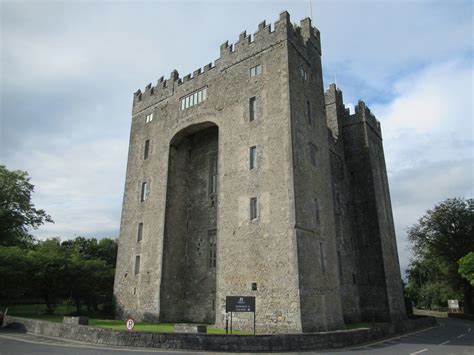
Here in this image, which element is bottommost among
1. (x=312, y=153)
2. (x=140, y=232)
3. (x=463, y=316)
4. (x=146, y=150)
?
(x=463, y=316)

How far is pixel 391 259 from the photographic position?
32094mm

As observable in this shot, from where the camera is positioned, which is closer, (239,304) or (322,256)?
(239,304)

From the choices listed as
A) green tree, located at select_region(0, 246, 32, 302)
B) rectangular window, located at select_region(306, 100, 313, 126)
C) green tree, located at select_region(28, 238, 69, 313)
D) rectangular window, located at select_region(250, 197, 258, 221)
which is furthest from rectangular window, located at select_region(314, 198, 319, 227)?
green tree, located at select_region(0, 246, 32, 302)

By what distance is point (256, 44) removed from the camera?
25.7 metres

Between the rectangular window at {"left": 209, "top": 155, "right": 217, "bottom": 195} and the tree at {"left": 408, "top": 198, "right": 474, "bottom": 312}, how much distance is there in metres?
35.5

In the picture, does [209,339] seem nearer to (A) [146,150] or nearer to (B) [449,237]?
(A) [146,150]

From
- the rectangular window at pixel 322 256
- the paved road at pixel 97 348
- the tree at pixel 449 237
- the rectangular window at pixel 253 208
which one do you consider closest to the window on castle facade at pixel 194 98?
the rectangular window at pixel 253 208

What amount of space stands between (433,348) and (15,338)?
2055 centimetres

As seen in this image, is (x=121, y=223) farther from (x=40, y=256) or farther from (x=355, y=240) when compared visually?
(x=355, y=240)

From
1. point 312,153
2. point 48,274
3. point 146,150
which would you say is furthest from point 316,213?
point 48,274

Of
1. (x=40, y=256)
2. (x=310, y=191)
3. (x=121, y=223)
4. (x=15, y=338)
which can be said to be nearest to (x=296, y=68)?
(x=310, y=191)

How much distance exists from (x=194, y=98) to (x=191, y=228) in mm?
10283

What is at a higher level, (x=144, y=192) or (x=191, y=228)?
(x=144, y=192)

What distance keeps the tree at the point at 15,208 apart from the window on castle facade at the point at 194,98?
23396 mm
